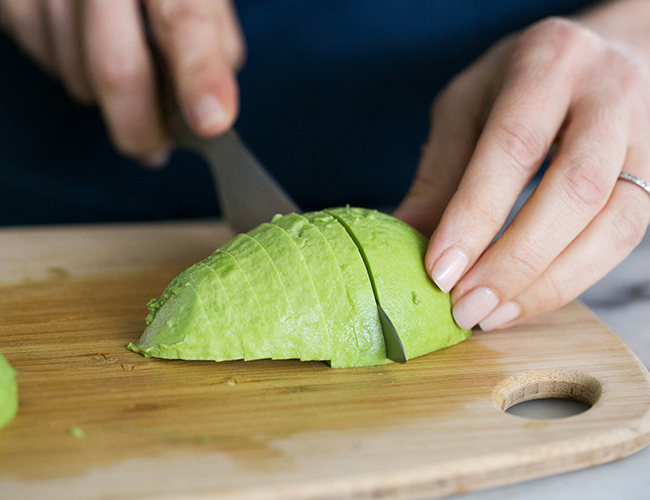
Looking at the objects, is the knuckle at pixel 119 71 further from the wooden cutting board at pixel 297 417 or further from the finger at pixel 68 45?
the wooden cutting board at pixel 297 417

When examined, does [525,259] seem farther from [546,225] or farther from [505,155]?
[505,155]

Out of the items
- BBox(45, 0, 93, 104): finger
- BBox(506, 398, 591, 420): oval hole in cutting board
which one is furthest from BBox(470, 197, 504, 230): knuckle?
BBox(45, 0, 93, 104): finger

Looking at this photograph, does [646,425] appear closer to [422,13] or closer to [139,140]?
[139,140]

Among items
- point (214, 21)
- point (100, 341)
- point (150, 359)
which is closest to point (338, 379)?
point (150, 359)

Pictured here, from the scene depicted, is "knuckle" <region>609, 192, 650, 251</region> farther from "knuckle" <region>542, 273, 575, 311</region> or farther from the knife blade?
the knife blade

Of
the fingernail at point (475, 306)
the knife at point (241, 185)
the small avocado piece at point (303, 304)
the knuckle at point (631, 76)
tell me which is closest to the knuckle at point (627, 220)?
the knuckle at point (631, 76)

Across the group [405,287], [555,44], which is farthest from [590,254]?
[555,44]
